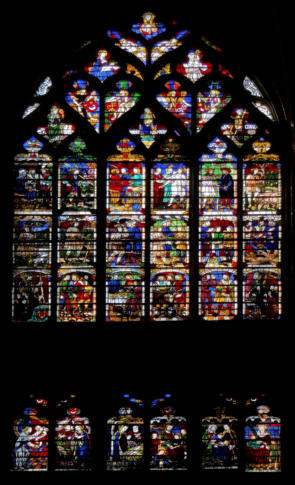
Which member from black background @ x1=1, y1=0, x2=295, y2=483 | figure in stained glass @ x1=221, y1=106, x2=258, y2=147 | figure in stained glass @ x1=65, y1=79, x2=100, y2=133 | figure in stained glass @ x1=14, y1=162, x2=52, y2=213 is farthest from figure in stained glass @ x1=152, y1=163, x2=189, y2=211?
black background @ x1=1, y1=0, x2=295, y2=483

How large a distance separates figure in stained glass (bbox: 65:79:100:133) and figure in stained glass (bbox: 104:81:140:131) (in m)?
0.12

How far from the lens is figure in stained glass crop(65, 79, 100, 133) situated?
10953 millimetres

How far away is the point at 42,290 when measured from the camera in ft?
34.7

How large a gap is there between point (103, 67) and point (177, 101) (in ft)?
3.36

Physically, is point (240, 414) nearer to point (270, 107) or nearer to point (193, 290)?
point (193, 290)

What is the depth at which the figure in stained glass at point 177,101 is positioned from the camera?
10898 mm

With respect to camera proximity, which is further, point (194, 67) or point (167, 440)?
point (194, 67)

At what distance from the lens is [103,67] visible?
36.4 ft

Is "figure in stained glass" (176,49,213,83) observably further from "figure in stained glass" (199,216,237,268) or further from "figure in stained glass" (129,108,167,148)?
"figure in stained glass" (199,216,237,268)

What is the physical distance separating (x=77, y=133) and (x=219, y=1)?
7.75 feet

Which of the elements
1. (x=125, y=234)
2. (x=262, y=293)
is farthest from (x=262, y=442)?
(x=125, y=234)

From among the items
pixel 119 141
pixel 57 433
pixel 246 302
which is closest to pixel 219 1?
pixel 119 141

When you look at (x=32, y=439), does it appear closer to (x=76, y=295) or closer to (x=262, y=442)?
(x=76, y=295)

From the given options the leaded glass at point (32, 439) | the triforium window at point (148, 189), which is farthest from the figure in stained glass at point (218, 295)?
the leaded glass at point (32, 439)
